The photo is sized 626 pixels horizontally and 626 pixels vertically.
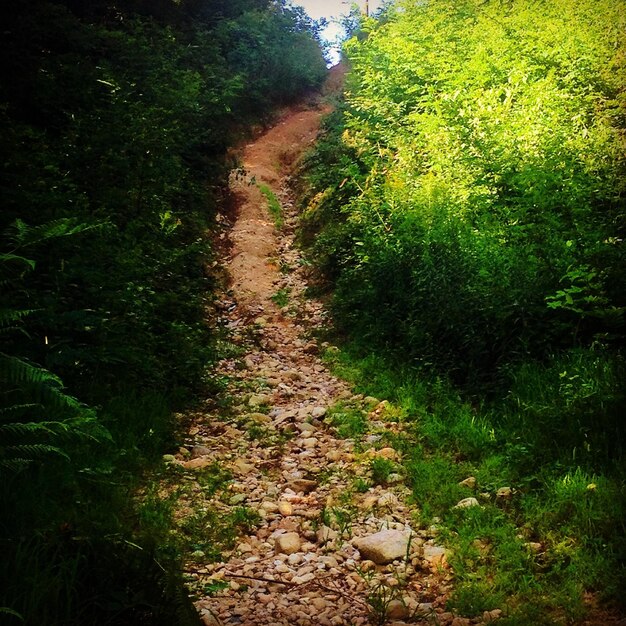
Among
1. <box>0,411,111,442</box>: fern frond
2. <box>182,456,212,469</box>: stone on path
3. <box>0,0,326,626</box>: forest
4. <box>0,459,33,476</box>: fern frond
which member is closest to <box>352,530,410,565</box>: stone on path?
<box>0,0,326,626</box>: forest

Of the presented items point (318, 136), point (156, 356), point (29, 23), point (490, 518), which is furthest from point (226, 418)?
Answer: point (318, 136)

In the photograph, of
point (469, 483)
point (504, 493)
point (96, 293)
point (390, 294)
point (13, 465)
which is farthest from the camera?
point (390, 294)

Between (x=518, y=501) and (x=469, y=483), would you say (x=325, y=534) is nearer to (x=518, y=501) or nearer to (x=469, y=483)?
(x=469, y=483)

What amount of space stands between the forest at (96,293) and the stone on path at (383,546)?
1463 mm

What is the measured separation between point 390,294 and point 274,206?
7059mm

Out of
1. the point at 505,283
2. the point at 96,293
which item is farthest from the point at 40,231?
the point at 505,283

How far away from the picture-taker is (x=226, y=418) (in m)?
6.13

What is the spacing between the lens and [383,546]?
12.4ft

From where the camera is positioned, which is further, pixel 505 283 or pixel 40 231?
pixel 505 283

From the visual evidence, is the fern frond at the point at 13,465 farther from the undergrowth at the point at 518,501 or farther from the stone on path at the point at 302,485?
the undergrowth at the point at 518,501

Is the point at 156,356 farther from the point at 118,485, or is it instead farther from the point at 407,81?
the point at 407,81

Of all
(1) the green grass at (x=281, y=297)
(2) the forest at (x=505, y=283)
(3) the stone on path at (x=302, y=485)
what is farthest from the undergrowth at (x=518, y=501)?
(1) the green grass at (x=281, y=297)

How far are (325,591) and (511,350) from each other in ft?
11.8

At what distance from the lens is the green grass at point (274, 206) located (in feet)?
44.2
